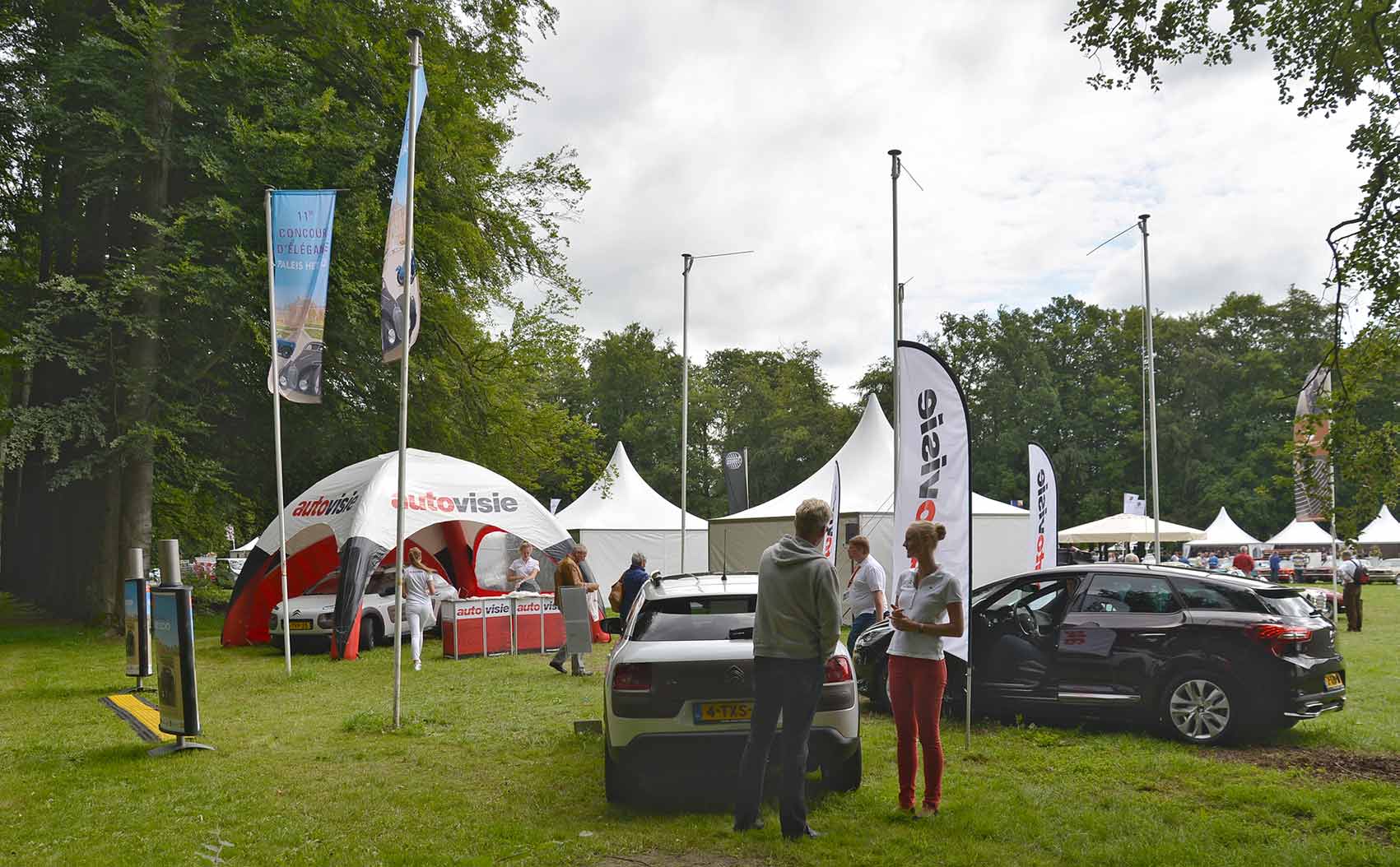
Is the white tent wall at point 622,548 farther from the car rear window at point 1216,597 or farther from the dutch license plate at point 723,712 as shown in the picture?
the dutch license plate at point 723,712

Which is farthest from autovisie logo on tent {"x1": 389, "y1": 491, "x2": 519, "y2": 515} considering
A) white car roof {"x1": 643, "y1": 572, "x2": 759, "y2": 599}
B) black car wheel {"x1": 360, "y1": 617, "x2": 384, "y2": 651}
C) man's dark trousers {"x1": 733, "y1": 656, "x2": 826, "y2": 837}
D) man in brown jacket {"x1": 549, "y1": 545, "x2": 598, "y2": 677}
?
man's dark trousers {"x1": 733, "y1": 656, "x2": 826, "y2": 837}

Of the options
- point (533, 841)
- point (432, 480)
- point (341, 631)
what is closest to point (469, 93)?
point (432, 480)

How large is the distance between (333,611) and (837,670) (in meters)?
12.7

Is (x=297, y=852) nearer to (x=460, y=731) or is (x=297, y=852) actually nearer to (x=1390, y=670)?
(x=460, y=731)

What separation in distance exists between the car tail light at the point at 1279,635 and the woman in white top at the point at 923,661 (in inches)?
146

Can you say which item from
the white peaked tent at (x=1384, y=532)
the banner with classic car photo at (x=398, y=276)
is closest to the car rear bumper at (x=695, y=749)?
the banner with classic car photo at (x=398, y=276)

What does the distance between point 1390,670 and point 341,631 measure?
1461 cm

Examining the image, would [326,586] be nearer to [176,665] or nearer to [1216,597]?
[176,665]

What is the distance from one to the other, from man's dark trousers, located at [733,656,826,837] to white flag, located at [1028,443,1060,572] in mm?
9945

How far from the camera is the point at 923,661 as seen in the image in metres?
6.41

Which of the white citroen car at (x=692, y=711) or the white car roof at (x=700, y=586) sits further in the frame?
the white car roof at (x=700, y=586)

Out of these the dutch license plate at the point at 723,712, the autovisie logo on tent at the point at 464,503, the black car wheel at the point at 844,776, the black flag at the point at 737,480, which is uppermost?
the black flag at the point at 737,480

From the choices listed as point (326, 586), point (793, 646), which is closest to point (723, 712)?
point (793, 646)

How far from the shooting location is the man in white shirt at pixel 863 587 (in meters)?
12.1
